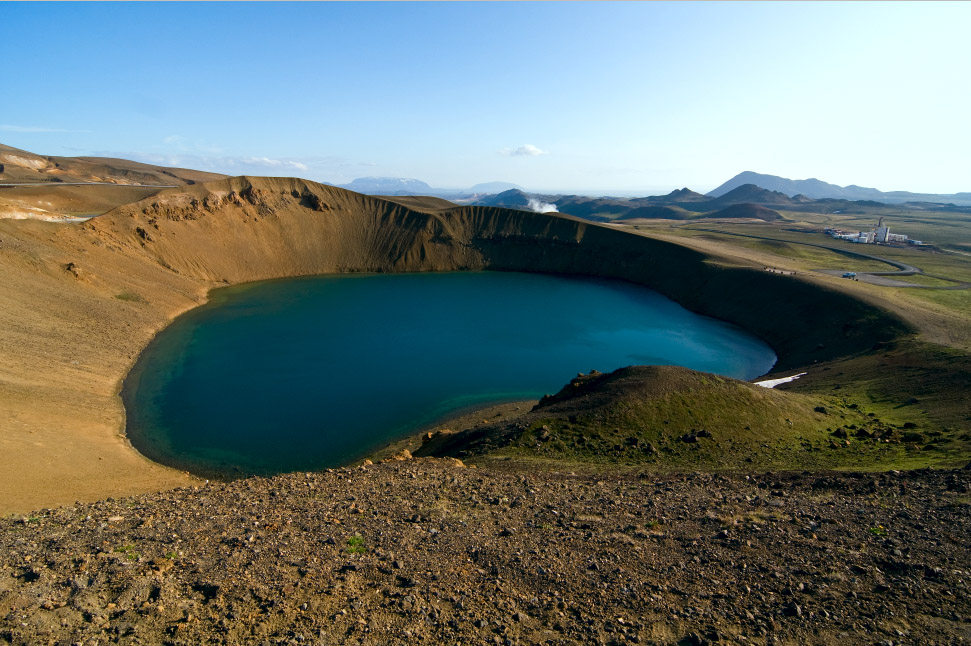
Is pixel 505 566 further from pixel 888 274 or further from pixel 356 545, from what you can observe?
pixel 888 274

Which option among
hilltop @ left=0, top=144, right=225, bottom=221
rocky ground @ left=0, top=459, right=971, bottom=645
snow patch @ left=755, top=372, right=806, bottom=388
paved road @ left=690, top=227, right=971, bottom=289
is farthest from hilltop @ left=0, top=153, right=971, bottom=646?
hilltop @ left=0, top=144, right=225, bottom=221

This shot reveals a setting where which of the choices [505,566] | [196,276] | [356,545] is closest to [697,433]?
[505,566]

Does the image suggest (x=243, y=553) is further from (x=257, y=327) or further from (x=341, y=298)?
(x=341, y=298)

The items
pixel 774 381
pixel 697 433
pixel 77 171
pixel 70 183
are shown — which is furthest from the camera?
pixel 77 171

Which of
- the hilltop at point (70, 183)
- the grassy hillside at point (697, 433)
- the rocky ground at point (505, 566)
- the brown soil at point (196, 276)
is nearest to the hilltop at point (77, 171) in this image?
the hilltop at point (70, 183)

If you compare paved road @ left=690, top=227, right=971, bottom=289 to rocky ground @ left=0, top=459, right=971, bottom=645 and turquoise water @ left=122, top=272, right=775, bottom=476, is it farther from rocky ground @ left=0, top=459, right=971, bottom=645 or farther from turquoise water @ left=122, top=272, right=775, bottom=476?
rocky ground @ left=0, top=459, right=971, bottom=645

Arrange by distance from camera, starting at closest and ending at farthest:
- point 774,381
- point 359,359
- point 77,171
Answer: point 774,381 < point 359,359 < point 77,171

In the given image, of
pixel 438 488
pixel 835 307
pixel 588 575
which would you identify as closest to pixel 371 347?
pixel 438 488
